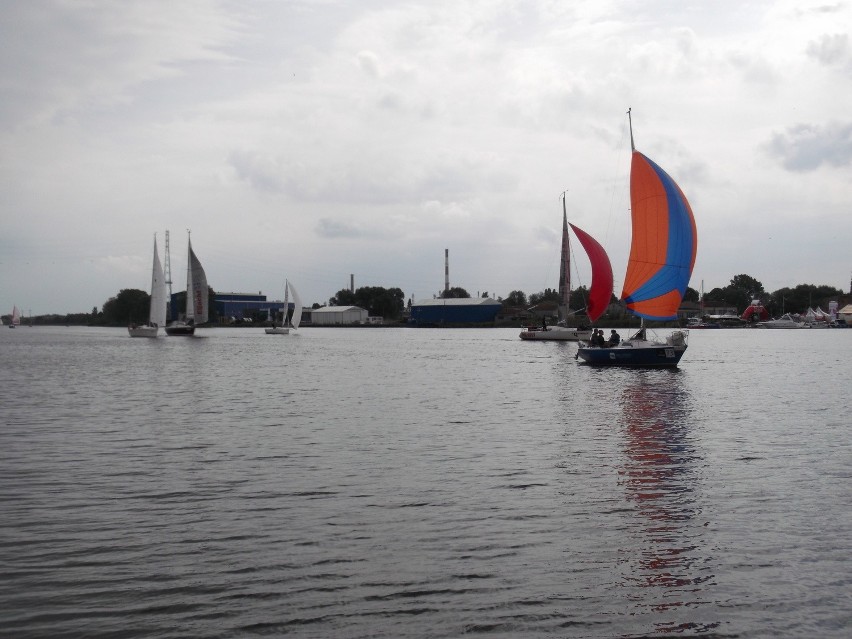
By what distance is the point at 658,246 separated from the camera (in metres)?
42.2

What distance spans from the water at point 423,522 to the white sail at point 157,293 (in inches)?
3059

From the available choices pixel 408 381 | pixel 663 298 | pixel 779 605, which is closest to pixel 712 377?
pixel 663 298

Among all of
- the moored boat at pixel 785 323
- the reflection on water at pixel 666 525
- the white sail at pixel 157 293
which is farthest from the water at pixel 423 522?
the moored boat at pixel 785 323

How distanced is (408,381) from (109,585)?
1197 inches

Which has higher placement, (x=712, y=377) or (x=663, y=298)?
(x=663, y=298)

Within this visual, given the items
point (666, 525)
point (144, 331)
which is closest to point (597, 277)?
point (666, 525)

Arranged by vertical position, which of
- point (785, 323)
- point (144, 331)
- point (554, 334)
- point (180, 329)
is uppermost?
Result: point (785, 323)

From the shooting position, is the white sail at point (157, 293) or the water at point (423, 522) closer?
the water at point (423, 522)

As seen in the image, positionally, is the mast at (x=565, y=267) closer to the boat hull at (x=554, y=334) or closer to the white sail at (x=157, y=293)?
the boat hull at (x=554, y=334)

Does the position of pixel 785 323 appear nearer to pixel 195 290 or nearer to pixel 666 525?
pixel 195 290

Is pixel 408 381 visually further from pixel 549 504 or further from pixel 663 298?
pixel 549 504

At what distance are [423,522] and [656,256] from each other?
109 feet

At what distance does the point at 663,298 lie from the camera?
4275cm

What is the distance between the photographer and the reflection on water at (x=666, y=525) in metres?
8.57
